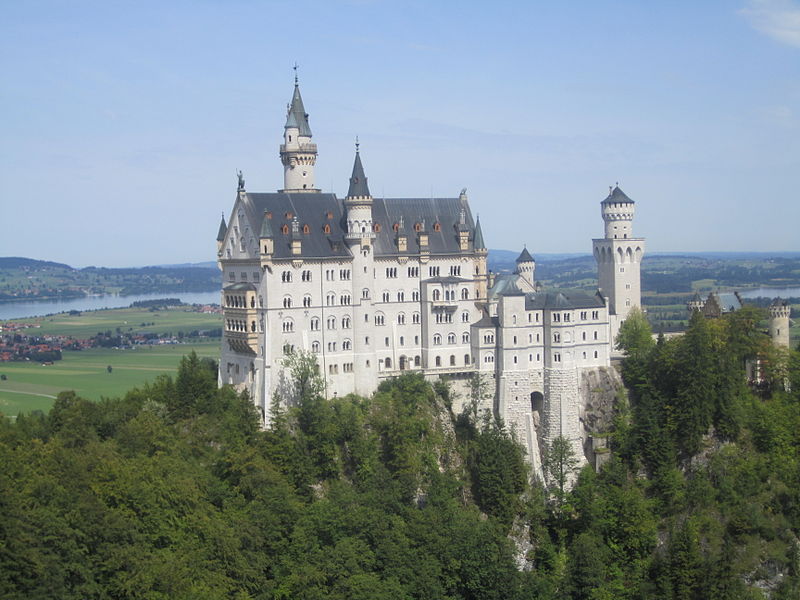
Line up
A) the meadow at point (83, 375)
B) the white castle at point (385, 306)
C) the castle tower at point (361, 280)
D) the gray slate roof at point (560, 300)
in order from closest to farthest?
1. the white castle at point (385, 306)
2. the castle tower at point (361, 280)
3. the gray slate roof at point (560, 300)
4. the meadow at point (83, 375)

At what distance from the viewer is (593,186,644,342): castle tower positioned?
101 meters

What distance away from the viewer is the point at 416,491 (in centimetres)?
8594

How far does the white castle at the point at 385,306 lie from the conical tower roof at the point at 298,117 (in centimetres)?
12

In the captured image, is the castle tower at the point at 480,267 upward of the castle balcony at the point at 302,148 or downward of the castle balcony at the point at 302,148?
downward

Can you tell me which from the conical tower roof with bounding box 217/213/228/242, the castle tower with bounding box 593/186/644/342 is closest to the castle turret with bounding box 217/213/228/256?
the conical tower roof with bounding box 217/213/228/242

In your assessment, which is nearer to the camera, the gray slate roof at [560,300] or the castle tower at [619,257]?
the gray slate roof at [560,300]

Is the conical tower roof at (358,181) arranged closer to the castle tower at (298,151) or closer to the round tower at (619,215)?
the castle tower at (298,151)

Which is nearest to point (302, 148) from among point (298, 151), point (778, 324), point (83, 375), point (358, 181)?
point (298, 151)

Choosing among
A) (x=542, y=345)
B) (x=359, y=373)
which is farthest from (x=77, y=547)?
(x=542, y=345)

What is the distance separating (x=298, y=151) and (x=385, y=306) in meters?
15.7

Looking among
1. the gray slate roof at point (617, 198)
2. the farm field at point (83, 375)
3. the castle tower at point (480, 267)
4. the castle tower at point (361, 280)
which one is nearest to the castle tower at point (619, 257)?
the gray slate roof at point (617, 198)

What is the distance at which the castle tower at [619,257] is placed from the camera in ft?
331

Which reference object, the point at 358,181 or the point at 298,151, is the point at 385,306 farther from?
the point at 298,151

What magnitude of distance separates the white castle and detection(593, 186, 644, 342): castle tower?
263cm
